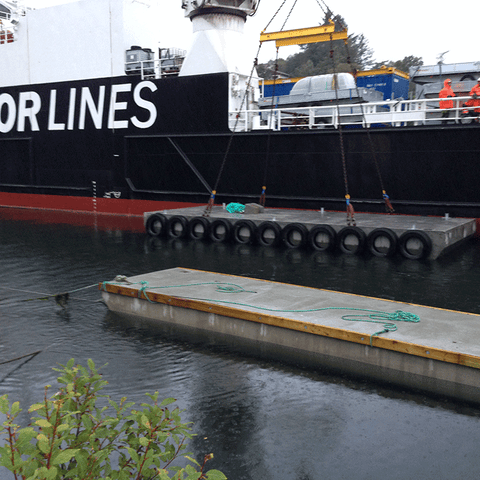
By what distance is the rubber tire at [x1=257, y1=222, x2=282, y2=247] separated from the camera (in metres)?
12.1

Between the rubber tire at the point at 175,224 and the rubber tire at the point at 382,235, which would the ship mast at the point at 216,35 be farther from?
the rubber tire at the point at 382,235

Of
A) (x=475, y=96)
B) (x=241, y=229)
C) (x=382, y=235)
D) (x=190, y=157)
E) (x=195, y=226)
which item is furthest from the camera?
(x=190, y=157)

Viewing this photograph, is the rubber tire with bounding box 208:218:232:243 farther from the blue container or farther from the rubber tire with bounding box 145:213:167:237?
the blue container

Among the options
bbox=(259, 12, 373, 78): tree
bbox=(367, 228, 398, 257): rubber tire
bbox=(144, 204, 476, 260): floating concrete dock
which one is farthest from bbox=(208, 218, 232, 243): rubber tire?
bbox=(259, 12, 373, 78): tree

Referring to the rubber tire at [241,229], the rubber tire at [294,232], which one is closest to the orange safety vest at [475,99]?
the rubber tire at [294,232]

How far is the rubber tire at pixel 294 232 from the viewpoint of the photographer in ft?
38.7

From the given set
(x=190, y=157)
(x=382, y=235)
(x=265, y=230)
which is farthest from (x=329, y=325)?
(x=190, y=157)

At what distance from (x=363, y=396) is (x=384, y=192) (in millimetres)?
8232

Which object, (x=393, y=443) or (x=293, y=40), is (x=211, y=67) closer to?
(x=293, y=40)

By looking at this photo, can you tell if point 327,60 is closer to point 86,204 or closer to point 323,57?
point 323,57

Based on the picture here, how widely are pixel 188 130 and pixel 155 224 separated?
3.51 metres

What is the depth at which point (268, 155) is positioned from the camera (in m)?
14.4

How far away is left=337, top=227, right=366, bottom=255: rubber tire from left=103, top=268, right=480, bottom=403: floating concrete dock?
424cm

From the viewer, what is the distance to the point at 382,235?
35.8 ft
